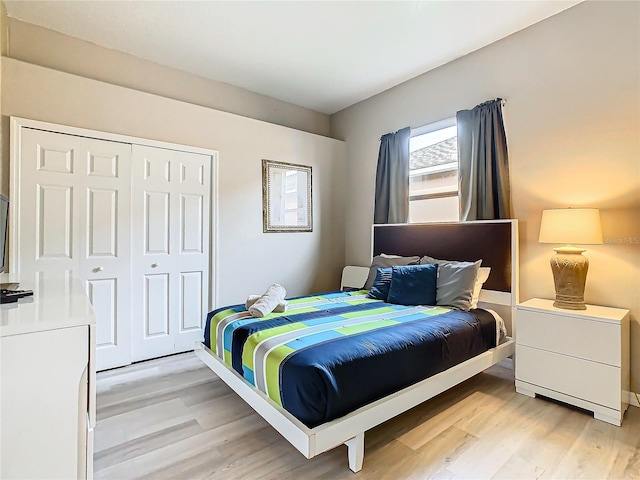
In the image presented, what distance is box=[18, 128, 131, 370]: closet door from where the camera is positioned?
8.52 feet

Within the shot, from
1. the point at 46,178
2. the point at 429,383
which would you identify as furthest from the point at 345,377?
the point at 46,178

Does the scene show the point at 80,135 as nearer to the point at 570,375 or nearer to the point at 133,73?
the point at 133,73

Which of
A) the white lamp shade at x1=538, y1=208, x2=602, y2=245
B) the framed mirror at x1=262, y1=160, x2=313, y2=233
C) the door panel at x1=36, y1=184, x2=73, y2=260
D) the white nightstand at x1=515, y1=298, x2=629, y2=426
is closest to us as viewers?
the white nightstand at x1=515, y1=298, x2=629, y2=426

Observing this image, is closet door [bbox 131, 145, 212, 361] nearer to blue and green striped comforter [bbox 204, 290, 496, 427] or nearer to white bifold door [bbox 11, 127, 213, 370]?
white bifold door [bbox 11, 127, 213, 370]

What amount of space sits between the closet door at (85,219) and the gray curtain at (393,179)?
269cm

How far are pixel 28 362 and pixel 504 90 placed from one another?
362 cm

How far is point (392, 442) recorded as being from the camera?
1845mm

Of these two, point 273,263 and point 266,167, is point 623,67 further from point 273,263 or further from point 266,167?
point 273,263

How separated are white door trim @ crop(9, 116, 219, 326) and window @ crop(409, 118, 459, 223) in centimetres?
220

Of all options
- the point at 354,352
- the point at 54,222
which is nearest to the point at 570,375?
the point at 354,352

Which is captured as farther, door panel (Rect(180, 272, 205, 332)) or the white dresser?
door panel (Rect(180, 272, 205, 332))

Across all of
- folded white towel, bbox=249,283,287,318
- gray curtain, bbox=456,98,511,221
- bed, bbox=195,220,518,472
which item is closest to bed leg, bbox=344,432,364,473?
bed, bbox=195,220,518,472

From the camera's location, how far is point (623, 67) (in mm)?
2332

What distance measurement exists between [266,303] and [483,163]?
2.34 meters
